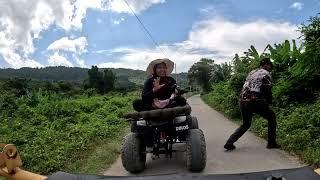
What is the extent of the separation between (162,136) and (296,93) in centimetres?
786

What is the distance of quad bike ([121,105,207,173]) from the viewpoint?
8188 millimetres

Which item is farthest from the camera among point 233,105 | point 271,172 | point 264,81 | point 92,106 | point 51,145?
point 92,106

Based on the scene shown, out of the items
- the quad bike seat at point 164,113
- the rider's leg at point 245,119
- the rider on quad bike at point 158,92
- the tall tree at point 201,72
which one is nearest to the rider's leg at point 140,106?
the rider on quad bike at point 158,92

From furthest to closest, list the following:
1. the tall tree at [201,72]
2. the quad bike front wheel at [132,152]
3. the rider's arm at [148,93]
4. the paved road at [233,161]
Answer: the tall tree at [201,72]
the rider's arm at [148,93]
the paved road at [233,161]
the quad bike front wheel at [132,152]

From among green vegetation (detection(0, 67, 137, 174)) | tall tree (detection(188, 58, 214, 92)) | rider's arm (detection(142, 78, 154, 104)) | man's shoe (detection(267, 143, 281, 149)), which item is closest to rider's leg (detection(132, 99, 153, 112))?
rider's arm (detection(142, 78, 154, 104))

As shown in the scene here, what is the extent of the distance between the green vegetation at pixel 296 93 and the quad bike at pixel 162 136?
1970 mm

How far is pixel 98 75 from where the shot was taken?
78875 millimetres

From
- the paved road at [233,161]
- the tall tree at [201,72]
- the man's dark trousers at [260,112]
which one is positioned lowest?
the paved road at [233,161]

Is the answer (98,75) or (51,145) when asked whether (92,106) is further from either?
(98,75)

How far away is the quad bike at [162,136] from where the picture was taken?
26.9 feet

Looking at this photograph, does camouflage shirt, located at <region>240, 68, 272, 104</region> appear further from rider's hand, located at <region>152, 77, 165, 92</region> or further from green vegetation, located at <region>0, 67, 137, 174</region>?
green vegetation, located at <region>0, 67, 137, 174</region>

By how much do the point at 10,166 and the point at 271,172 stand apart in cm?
116

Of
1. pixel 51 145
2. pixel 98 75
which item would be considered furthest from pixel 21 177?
pixel 98 75

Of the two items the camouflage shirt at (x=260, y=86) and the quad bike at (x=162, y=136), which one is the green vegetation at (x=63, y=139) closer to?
the quad bike at (x=162, y=136)
